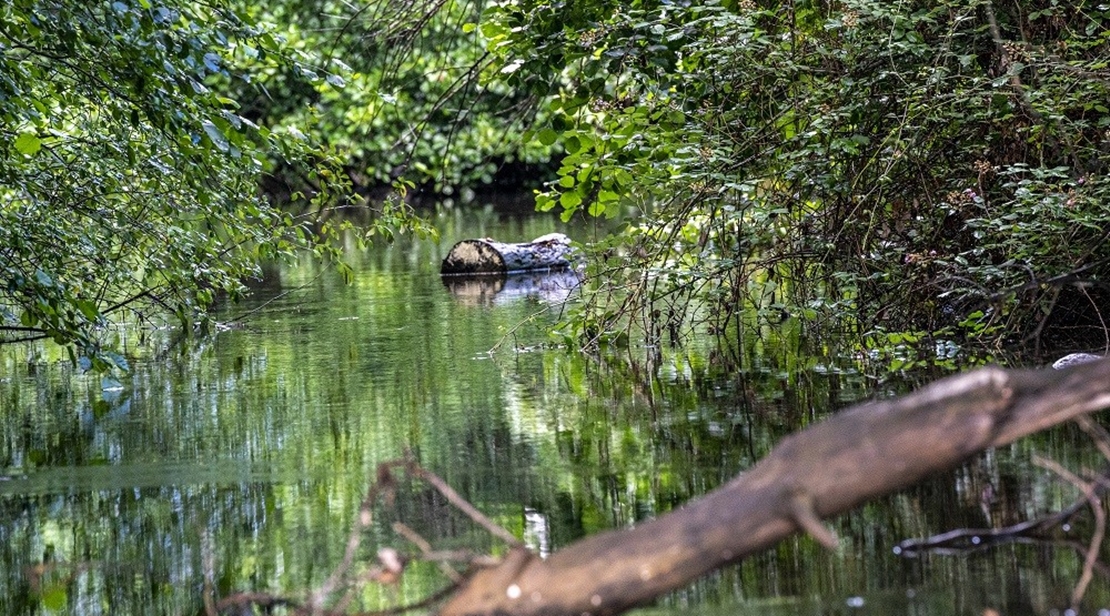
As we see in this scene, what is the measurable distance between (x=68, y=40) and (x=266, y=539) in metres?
2.12

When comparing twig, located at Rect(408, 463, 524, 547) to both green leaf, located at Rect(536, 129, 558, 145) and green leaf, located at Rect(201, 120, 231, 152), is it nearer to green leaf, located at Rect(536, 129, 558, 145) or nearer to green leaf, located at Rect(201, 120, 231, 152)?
green leaf, located at Rect(201, 120, 231, 152)

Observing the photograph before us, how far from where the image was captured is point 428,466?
6.33 m

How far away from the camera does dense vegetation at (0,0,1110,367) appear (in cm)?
659

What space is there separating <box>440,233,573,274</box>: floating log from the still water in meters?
4.94

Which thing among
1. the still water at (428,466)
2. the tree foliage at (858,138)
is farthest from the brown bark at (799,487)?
the tree foliage at (858,138)

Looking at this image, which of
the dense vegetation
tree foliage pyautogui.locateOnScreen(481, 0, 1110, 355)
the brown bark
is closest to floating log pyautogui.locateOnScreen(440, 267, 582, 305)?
the dense vegetation

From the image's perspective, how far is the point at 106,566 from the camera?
501 cm

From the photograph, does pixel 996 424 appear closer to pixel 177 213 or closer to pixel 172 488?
pixel 172 488

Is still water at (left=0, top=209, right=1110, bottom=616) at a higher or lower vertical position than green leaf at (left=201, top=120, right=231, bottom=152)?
lower

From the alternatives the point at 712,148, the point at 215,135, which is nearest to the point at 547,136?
the point at 712,148

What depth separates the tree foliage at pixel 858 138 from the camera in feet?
23.6

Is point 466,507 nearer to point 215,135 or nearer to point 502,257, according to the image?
point 215,135

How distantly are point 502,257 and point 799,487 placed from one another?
42.0 ft

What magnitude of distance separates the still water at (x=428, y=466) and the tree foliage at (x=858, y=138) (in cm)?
56
